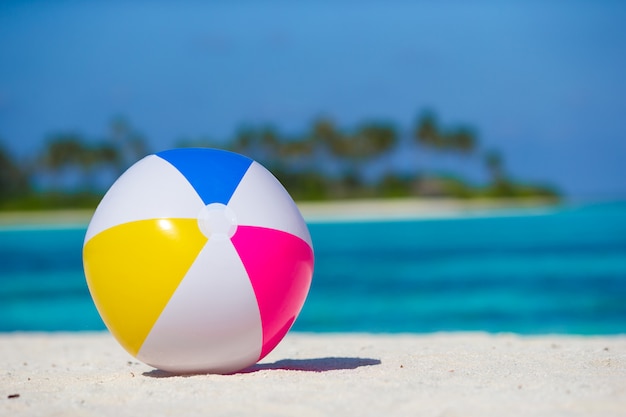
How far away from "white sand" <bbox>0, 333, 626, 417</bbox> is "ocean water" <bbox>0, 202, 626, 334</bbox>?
242 inches

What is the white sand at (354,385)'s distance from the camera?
5.05m

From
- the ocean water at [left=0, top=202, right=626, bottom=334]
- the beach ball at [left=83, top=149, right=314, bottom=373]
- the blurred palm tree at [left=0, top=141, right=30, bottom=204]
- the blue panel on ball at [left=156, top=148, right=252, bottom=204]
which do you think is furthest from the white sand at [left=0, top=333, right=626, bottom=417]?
the blurred palm tree at [left=0, top=141, right=30, bottom=204]

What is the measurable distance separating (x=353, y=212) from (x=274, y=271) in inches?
2633

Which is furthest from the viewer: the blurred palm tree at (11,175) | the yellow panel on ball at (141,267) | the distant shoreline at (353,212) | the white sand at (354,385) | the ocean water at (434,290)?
the blurred palm tree at (11,175)

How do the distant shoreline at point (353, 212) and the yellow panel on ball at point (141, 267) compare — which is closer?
the yellow panel on ball at point (141, 267)

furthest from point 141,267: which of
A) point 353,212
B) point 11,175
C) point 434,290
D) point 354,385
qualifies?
point 11,175

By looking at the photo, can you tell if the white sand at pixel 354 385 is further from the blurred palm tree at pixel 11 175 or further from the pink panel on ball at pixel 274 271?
the blurred palm tree at pixel 11 175

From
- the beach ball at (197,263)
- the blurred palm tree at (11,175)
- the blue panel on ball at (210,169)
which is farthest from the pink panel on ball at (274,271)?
the blurred palm tree at (11,175)

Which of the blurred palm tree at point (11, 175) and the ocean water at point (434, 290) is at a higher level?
the blurred palm tree at point (11, 175)

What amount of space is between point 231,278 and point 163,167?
939 mm

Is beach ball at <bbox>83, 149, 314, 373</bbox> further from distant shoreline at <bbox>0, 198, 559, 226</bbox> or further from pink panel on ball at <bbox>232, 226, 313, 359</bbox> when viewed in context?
distant shoreline at <bbox>0, 198, 559, 226</bbox>

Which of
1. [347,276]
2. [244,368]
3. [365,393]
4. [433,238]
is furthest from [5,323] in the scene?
[433,238]

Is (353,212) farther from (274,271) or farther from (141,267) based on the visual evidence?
(141,267)

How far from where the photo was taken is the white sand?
16.6 feet
